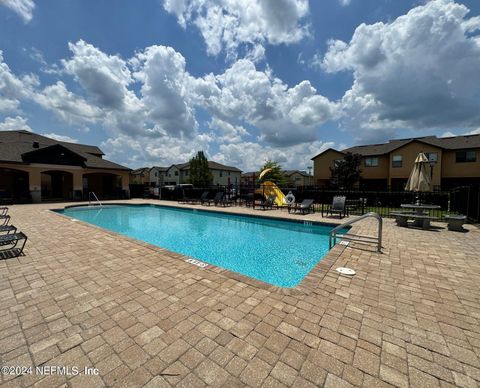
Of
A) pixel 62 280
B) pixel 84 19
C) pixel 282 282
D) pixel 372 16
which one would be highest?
pixel 84 19

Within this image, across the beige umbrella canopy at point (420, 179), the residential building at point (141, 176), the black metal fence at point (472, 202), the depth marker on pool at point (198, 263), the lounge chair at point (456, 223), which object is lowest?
the depth marker on pool at point (198, 263)

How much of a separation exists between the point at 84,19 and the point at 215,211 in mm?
11664

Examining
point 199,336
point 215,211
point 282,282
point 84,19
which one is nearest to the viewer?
point 199,336

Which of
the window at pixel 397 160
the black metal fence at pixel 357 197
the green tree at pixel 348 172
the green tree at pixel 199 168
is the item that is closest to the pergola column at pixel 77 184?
the black metal fence at pixel 357 197

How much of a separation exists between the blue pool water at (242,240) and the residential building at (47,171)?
10114mm

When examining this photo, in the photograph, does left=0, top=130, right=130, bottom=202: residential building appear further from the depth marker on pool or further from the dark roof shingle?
the depth marker on pool

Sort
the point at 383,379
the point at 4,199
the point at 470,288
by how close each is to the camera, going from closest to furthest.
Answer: the point at 383,379
the point at 470,288
the point at 4,199

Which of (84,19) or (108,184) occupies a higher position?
(84,19)

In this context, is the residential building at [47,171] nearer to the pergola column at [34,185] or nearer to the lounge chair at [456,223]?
the pergola column at [34,185]

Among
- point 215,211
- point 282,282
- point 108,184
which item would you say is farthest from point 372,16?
point 108,184

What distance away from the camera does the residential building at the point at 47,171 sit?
56.9 ft

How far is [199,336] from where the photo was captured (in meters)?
2.25

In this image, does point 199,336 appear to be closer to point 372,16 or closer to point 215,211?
point 215,211

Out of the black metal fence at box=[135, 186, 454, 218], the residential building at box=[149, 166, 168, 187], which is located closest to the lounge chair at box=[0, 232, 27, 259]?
the black metal fence at box=[135, 186, 454, 218]
